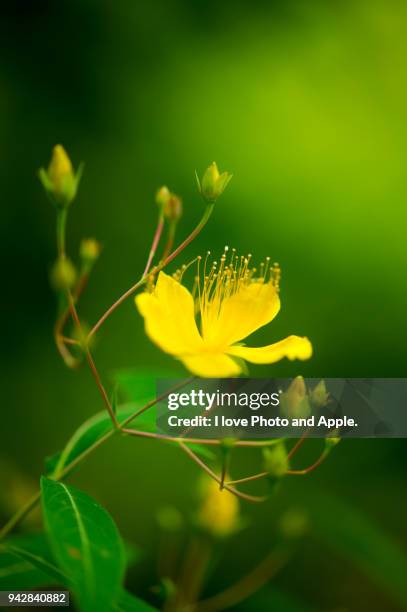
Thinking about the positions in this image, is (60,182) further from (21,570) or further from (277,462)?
(21,570)

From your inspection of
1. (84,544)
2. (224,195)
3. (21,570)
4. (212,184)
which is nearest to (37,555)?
(21,570)

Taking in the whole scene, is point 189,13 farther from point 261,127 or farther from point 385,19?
point 385,19

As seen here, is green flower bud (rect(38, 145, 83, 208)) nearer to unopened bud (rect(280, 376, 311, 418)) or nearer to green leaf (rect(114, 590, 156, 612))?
unopened bud (rect(280, 376, 311, 418))

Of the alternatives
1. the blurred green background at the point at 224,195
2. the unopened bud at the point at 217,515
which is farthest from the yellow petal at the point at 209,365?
→ the blurred green background at the point at 224,195

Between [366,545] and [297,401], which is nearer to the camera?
[297,401]

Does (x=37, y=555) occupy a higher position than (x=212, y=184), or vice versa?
(x=212, y=184)

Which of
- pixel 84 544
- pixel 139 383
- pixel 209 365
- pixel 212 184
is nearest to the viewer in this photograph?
pixel 84 544

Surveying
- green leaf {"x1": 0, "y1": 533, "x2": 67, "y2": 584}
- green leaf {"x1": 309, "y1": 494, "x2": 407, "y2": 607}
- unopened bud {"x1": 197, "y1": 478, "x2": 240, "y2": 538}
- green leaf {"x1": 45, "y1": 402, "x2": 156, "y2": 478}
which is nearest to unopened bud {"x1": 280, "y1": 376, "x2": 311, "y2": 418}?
green leaf {"x1": 45, "y1": 402, "x2": 156, "y2": 478}
